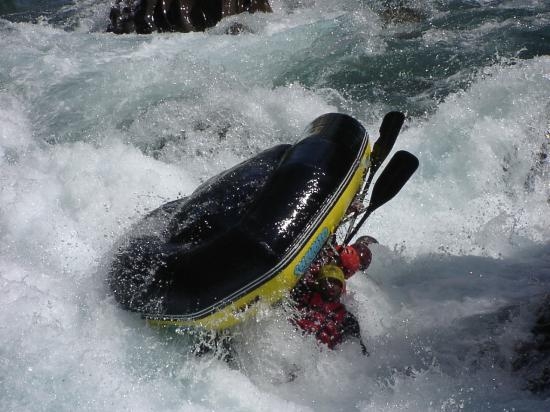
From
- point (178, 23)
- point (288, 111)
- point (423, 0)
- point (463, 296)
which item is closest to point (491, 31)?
point (423, 0)

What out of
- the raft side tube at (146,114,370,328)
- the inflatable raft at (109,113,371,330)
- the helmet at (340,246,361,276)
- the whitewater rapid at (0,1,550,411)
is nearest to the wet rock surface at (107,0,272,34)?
the whitewater rapid at (0,1,550,411)

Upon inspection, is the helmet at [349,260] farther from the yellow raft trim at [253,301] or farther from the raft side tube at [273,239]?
the yellow raft trim at [253,301]

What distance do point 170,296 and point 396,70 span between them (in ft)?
15.9

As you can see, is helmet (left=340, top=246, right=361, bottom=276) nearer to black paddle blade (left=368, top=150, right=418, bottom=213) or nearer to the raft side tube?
the raft side tube

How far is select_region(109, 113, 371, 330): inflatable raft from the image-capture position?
9.05 ft

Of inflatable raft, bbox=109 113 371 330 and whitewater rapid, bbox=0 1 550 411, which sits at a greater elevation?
inflatable raft, bbox=109 113 371 330

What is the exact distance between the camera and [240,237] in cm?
283

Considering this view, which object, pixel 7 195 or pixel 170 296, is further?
pixel 7 195

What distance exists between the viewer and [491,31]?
7.42m

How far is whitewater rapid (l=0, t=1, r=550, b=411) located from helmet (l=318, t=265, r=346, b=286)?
13.7 inches

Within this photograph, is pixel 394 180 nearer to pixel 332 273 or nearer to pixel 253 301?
pixel 332 273

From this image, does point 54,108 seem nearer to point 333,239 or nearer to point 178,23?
point 178,23

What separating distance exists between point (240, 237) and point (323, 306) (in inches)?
25.7

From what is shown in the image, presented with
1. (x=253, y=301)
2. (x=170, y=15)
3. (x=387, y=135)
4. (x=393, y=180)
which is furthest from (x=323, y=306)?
(x=170, y=15)
